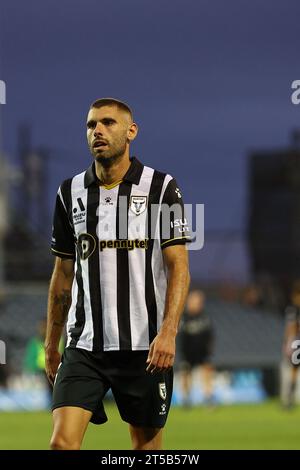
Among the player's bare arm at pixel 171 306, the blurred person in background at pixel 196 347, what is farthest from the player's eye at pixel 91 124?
the blurred person in background at pixel 196 347

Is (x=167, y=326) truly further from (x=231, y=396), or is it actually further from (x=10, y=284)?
(x=10, y=284)

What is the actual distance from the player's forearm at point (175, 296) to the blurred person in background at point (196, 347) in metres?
17.5

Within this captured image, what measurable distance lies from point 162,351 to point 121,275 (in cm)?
59

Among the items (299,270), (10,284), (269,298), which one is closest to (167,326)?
(269,298)

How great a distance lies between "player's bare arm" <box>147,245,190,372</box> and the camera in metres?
6.75

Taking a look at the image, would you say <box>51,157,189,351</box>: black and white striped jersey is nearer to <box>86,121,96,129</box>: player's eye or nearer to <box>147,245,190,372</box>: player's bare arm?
<box>147,245,190,372</box>: player's bare arm

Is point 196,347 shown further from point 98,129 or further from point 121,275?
point 98,129

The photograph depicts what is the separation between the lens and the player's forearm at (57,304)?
7344mm

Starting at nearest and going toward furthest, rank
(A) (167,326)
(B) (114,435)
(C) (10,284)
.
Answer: (A) (167,326), (B) (114,435), (C) (10,284)

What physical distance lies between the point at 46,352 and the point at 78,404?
622 millimetres

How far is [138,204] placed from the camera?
23.5 feet

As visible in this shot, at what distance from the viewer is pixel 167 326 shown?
6.82 meters

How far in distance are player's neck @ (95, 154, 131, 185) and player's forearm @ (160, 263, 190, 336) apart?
2.09 ft

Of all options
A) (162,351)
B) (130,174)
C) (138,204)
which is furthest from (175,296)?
(130,174)
